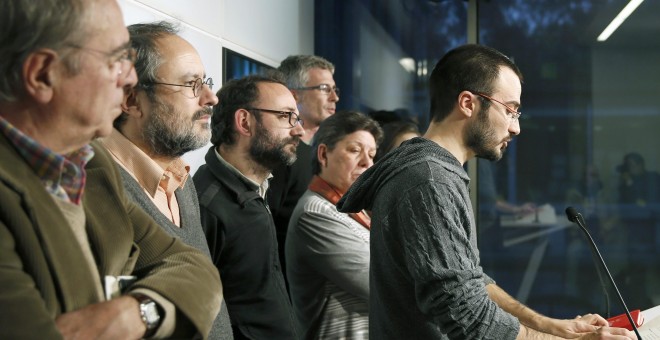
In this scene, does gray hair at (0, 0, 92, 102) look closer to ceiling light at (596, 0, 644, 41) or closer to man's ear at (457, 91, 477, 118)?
man's ear at (457, 91, 477, 118)

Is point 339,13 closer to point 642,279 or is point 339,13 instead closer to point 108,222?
point 642,279

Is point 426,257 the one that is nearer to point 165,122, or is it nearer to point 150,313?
point 165,122

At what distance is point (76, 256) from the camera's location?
1.03 metres

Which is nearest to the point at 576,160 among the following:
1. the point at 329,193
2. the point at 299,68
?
the point at 299,68

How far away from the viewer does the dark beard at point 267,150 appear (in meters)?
2.60

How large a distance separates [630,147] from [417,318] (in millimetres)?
4075

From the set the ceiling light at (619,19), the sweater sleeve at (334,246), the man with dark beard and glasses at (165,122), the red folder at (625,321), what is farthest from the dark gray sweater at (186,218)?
the ceiling light at (619,19)

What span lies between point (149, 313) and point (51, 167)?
234mm

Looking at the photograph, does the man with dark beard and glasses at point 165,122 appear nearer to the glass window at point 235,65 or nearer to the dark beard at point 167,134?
the dark beard at point 167,134

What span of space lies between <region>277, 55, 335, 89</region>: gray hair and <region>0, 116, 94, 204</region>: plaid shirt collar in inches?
113

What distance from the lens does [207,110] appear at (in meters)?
2.00

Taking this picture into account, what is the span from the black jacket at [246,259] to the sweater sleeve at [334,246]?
0.78 ft

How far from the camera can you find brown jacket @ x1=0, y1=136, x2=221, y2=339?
934 millimetres

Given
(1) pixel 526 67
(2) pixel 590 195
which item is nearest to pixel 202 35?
(1) pixel 526 67
